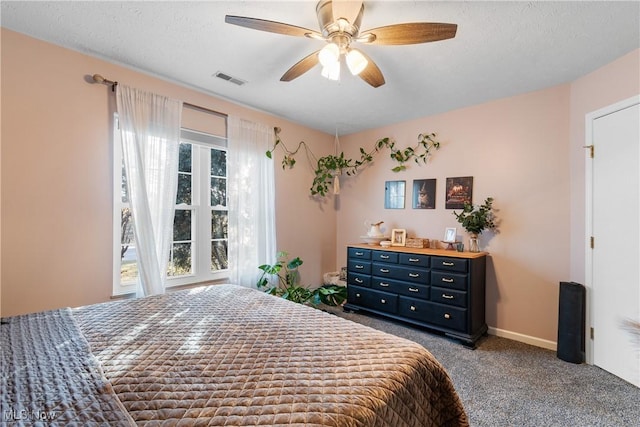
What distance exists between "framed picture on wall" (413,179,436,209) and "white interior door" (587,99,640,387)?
139 cm

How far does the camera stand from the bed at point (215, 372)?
2.61 ft

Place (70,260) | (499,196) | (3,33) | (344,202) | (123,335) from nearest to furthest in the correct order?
1. (123,335)
2. (3,33)
3. (70,260)
4. (499,196)
5. (344,202)

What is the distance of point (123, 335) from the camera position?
1284mm

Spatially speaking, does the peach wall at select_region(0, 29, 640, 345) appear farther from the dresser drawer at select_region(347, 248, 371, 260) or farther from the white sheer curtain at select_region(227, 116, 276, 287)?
the dresser drawer at select_region(347, 248, 371, 260)

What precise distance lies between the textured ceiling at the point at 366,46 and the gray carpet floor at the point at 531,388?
2.43m

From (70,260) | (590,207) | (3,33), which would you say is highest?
(3,33)

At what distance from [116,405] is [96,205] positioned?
193 centimetres

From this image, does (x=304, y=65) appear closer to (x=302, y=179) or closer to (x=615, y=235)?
(x=302, y=179)

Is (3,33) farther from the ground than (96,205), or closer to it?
farther from the ground

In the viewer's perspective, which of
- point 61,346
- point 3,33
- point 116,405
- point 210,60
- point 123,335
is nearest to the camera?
point 116,405

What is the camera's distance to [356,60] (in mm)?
1674

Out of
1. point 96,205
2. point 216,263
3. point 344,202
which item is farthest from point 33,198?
point 344,202

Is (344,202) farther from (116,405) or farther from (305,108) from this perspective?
(116,405)

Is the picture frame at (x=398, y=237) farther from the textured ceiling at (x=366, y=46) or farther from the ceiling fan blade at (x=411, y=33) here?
the ceiling fan blade at (x=411, y=33)
